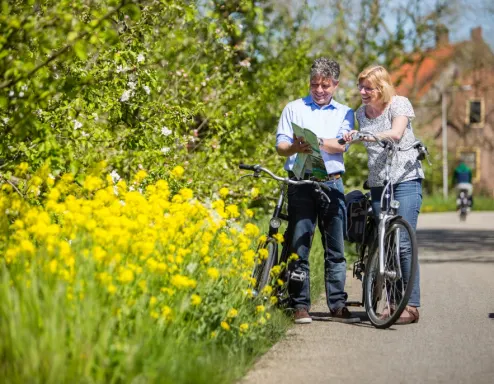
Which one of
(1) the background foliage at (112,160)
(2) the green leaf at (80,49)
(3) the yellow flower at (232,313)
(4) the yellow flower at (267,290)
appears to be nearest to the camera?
(1) the background foliage at (112,160)

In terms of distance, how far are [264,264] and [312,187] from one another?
728 mm

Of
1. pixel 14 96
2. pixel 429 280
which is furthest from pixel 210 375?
pixel 429 280

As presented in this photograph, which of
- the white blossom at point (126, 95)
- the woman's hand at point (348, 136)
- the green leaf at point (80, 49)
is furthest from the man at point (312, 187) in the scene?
the green leaf at point (80, 49)

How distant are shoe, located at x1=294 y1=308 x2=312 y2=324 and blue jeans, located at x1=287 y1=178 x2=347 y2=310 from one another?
5 cm

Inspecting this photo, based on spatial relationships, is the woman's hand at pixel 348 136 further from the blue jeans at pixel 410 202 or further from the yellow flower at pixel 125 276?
the yellow flower at pixel 125 276

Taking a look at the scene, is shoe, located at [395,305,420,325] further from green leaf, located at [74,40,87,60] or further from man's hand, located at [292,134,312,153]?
green leaf, located at [74,40,87,60]

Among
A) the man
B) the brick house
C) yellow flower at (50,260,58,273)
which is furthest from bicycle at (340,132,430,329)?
the brick house

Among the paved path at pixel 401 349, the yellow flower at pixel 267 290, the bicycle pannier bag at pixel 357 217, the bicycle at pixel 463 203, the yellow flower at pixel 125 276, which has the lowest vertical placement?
the paved path at pixel 401 349

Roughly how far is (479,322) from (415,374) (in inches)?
83.3

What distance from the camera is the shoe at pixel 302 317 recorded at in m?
7.07

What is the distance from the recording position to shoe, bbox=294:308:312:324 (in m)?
7.07

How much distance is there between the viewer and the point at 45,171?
6062 mm

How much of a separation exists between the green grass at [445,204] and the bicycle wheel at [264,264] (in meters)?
34.0

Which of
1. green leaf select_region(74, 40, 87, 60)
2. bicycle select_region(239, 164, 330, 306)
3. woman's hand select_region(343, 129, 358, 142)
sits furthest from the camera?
woman's hand select_region(343, 129, 358, 142)
